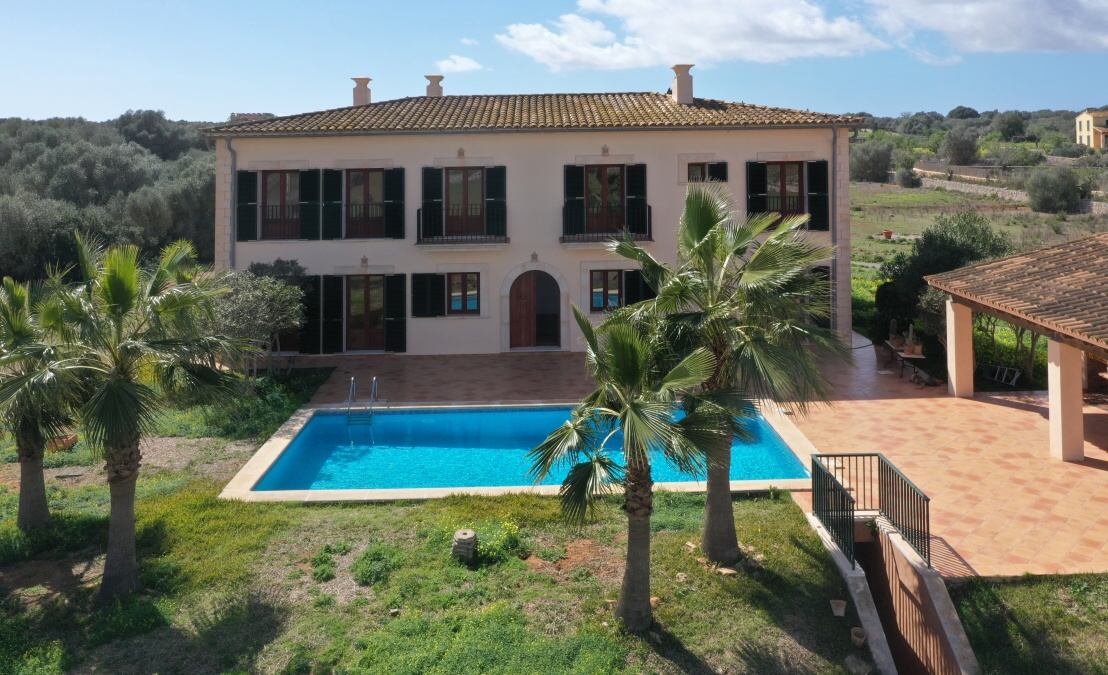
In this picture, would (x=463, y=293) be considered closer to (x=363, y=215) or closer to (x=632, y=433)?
(x=363, y=215)

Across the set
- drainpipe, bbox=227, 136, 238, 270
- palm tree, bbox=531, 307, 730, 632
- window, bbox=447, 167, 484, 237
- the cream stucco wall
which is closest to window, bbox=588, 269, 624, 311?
the cream stucco wall

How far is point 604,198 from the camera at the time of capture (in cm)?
2022

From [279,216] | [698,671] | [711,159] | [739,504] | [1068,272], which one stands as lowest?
[698,671]

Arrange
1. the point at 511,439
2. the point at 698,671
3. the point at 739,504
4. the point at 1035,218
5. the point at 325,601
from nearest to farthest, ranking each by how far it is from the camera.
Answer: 1. the point at 698,671
2. the point at 325,601
3. the point at 739,504
4. the point at 511,439
5. the point at 1035,218

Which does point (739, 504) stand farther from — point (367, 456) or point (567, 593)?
point (367, 456)

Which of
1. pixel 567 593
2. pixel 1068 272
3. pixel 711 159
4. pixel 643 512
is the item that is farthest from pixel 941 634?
pixel 711 159

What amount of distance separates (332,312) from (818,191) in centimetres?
1190

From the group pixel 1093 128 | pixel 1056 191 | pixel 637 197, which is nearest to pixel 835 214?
pixel 637 197

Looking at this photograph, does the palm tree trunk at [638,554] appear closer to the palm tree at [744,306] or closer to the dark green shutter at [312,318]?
the palm tree at [744,306]

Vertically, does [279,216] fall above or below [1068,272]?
above

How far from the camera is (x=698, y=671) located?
265 inches

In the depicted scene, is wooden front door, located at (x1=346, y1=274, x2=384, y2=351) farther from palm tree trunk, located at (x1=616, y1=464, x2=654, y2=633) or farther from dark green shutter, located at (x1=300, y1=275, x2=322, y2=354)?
palm tree trunk, located at (x1=616, y1=464, x2=654, y2=633)

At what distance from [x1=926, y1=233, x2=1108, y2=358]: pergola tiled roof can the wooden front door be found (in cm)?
1226

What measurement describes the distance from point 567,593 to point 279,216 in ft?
49.0
